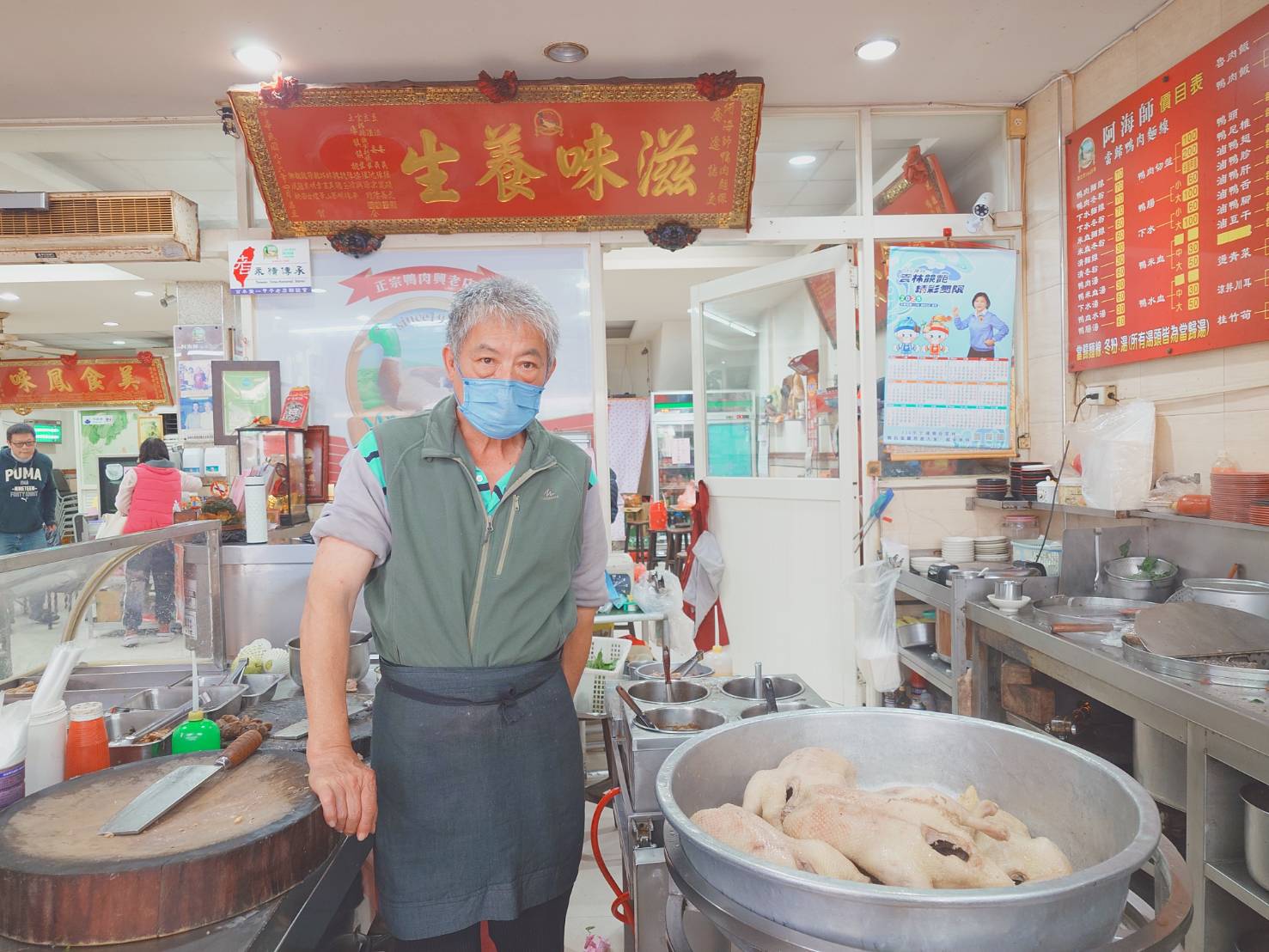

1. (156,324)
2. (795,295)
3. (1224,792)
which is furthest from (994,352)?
(156,324)

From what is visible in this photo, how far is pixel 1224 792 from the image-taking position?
1973 millimetres

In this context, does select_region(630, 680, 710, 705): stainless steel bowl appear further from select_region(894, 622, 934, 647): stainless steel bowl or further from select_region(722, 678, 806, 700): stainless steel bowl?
select_region(894, 622, 934, 647): stainless steel bowl

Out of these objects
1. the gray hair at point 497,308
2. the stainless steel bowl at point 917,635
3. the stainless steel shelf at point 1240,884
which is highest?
the gray hair at point 497,308

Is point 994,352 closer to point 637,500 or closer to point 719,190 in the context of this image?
point 719,190

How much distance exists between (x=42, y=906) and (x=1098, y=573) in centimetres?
339

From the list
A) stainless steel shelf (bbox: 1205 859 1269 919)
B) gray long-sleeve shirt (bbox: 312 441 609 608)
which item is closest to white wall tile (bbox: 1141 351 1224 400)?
stainless steel shelf (bbox: 1205 859 1269 919)

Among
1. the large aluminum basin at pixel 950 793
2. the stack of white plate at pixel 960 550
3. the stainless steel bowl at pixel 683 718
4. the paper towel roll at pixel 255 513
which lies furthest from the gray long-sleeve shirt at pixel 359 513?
the stack of white plate at pixel 960 550

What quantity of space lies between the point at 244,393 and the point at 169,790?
2.96 meters

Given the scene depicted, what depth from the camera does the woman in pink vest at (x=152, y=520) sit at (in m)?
2.28

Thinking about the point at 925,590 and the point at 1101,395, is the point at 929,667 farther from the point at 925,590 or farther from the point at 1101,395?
the point at 1101,395

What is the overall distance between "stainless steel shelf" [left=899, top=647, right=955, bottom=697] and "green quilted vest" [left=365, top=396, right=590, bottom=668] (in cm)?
238

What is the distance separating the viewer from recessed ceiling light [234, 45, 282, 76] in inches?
124

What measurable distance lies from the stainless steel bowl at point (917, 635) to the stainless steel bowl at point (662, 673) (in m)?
1.82

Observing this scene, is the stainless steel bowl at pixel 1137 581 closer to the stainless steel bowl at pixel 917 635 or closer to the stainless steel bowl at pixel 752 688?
the stainless steel bowl at pixel 917 635
